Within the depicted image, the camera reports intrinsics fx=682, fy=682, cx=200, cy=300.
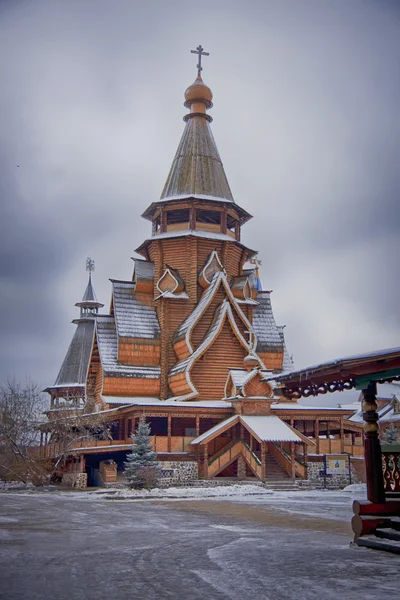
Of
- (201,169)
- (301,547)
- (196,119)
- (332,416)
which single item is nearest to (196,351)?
(332,416)

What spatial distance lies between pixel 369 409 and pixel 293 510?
7177 millimetres

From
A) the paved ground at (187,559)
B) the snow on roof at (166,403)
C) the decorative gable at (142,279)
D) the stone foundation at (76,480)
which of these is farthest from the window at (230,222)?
the paved ground at (187,559)

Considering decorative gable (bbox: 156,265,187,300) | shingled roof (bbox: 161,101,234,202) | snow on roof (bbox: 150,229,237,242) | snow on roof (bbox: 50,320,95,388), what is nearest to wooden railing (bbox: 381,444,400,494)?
decorative gable (bbox: 156,265,187,300)

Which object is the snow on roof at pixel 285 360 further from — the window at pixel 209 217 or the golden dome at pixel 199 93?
the golden dome at pixel 199 93

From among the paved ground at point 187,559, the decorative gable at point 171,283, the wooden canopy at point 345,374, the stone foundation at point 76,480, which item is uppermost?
the decorative gable at point 171,283

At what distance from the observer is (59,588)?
6.80m

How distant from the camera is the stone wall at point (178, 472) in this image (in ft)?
97.6

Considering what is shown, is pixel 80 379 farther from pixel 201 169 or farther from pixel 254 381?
pixel 254 381

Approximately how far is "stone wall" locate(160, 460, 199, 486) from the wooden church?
132 mm

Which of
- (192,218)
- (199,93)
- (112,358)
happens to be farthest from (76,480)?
(199,93)

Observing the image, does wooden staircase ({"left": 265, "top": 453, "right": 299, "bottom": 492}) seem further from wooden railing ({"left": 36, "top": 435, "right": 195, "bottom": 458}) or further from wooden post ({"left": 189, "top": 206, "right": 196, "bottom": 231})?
wooden post ({"left": 189, "top": 206, "right": 196, "bottom": 231})

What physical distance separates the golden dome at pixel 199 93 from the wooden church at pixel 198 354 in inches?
2.5

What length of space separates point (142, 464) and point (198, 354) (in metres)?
8.43

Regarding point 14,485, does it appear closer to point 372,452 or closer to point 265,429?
point 265,429
